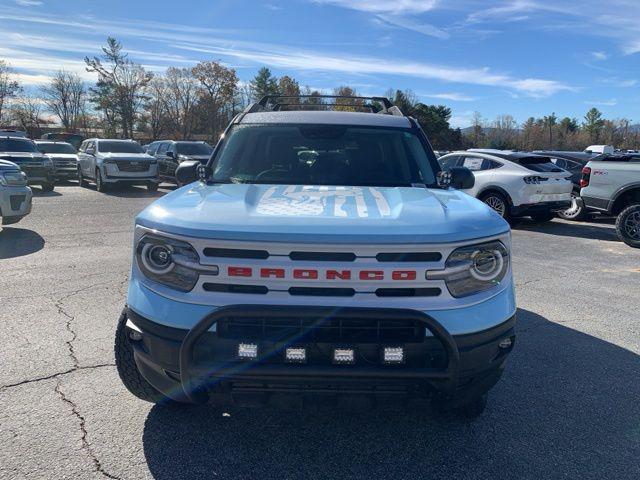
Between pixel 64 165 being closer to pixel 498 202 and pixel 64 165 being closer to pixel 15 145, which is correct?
pixel 15 145

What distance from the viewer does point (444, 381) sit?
7.48 feet

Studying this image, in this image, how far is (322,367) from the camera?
225 cm

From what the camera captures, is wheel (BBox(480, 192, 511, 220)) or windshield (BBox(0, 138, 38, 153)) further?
windshield (BBox(0, 138, 38, 153))

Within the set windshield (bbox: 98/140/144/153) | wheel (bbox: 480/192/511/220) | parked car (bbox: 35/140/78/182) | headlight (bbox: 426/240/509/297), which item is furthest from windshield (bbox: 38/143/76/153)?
headlight (bbox: 426/240/509/297)

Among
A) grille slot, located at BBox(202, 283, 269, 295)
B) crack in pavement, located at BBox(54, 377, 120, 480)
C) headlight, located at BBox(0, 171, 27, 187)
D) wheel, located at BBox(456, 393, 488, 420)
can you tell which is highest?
grille slot, located at BBox(202, 283, 269, 295)

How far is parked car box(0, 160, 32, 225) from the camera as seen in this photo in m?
8.32

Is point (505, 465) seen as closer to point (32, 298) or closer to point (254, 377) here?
point (254, 377)

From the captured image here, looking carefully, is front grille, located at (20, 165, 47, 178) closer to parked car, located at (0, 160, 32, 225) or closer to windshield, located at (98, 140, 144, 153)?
windshield, located at (98, 140, 144, 153)

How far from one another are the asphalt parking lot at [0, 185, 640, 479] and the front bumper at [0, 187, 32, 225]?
3.91 meters

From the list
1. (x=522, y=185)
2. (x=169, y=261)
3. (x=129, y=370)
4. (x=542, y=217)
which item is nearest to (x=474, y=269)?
(x=169, y=261)

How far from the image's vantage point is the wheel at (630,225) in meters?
9.02

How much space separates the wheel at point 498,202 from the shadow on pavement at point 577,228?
0.52m

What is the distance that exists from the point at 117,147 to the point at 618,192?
15181mm

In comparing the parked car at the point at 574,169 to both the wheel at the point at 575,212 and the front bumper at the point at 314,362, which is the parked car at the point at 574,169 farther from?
the front bumper at the point at 314,362
